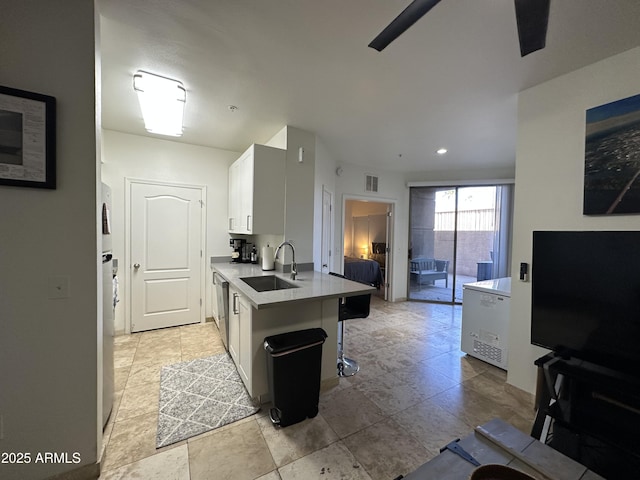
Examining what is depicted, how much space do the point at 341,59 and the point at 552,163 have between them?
5.96 ft

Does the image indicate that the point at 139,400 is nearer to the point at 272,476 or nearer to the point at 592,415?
the point at 272,476

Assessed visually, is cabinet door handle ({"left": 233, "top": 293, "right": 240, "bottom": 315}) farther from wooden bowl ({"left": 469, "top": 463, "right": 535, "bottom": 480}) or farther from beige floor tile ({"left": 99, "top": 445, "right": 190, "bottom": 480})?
wooden bowl ({"left": 469, "top": 463, "right": 535, "bottom": 480})

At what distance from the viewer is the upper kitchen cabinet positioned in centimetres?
287

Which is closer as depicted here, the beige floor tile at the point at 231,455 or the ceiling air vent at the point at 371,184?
the beige floor tile at the point at 231,455

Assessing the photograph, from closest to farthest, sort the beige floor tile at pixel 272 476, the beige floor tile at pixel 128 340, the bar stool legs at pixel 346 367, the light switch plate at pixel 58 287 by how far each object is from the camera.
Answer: the light switch plate at pixel 58 287
the beige floor tile at pixel 272 476
the bar stool legs at pixel 346 367
the beige floor tile at pixel 128 340

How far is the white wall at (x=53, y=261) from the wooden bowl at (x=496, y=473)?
1900 mm

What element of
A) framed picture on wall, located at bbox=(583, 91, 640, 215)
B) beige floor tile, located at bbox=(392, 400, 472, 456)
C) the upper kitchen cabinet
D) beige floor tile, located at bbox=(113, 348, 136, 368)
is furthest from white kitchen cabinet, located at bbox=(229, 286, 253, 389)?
framed picture on wall, located at bbox=(583, 91, 640, 215)

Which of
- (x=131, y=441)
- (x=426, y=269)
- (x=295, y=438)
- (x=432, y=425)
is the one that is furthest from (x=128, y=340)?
(x=426, y=269)

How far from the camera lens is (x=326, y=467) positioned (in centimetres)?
156

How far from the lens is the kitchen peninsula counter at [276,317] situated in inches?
77.5

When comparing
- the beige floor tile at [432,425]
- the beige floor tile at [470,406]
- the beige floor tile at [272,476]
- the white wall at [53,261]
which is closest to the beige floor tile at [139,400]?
the white wall at [53,261]

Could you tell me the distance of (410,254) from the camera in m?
5.42

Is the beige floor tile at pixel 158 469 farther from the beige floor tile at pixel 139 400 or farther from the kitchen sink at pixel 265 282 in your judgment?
the kitchen sink at pixel 265 282

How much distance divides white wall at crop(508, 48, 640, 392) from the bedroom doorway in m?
2.97
